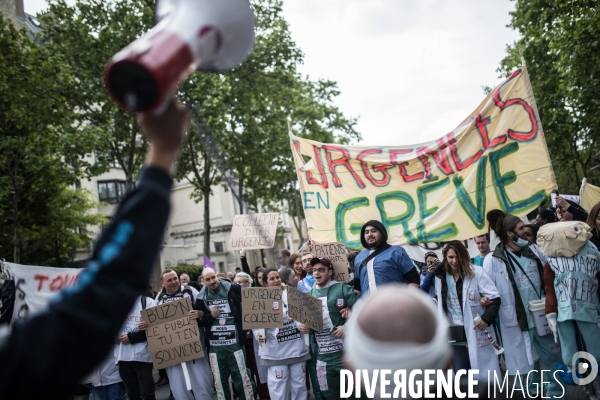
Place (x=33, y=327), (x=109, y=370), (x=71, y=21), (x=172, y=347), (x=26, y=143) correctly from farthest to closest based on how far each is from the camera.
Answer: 1. (x=71, y=21)
2. (x=26, y=143)
3. (x=109, y=370)
4. (x=172, y=347)
5. (x=33, y=327)

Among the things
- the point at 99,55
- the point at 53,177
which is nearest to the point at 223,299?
the point at 53,177

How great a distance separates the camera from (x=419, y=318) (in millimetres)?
1503

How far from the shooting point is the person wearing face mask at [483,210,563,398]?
6.17 m

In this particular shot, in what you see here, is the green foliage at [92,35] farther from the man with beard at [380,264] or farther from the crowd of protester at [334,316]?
the man with beard at [380,264]

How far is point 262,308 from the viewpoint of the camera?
23.8ft

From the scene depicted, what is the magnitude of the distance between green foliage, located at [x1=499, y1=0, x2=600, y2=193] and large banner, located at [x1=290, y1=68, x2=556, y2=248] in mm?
9831

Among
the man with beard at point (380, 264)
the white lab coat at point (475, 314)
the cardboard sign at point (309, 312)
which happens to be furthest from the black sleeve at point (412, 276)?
the cardboard sign at point (309, 312)

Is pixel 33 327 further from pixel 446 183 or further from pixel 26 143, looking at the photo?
pixel 26 143

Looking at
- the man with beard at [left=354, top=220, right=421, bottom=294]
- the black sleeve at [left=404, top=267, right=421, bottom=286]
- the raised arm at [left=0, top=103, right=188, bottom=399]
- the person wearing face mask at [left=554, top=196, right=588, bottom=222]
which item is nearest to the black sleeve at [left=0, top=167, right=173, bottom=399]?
the raised arm at [left=0, top=103, right=188, bottom=399]

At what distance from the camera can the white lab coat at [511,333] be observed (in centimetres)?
616

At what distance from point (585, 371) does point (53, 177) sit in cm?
1592

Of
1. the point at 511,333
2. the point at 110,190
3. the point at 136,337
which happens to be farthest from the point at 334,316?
the point at 110,190

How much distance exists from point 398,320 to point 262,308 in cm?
590

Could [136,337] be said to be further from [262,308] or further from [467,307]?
[467,307]
